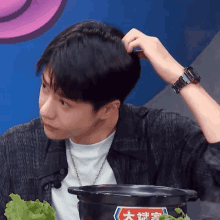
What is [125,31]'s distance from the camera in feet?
4.69

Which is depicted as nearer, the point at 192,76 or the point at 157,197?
the point at 157,197

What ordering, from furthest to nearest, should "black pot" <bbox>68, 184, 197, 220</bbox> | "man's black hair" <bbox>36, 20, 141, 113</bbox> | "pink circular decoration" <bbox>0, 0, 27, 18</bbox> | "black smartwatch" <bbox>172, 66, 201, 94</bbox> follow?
1. "pink circular decoration" <bbox>0, 0, 27, 18</bbox>
2. "black smartwatch" <bbox>172, 66, 201, 94</bbox>
3. "man's black hair" <bbox>36, 20, 141, 113</bbox>
4. "black pot" <bbox>68, 184, 197, 220</bbox>

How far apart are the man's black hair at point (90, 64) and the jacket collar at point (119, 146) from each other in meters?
0.16

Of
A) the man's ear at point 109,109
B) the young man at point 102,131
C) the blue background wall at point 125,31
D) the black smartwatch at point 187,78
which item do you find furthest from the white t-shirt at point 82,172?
the blue background wall at point 125,31

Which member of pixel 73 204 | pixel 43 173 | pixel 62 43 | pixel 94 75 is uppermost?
pixel 62 43

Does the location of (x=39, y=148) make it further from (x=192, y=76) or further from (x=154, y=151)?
(x=192, y=76)

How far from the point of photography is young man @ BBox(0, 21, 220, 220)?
2.94ft

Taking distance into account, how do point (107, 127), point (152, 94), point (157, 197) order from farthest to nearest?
point (152, 94)
point (107, 127)
point (157, 197)

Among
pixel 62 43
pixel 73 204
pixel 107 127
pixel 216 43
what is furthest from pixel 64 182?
pixel 216 43

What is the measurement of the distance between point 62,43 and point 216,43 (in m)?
0.92

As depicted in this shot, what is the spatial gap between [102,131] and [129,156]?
131mm

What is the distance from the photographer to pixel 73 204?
105cm

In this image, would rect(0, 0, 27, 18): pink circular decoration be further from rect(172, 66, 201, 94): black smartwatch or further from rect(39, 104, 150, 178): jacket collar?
rect(172, 66, 201, 94): black smartwatch

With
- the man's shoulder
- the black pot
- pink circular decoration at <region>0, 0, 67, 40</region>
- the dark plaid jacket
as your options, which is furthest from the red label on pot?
pink circular decoration at <region>0, 0, 67, 40</region>
